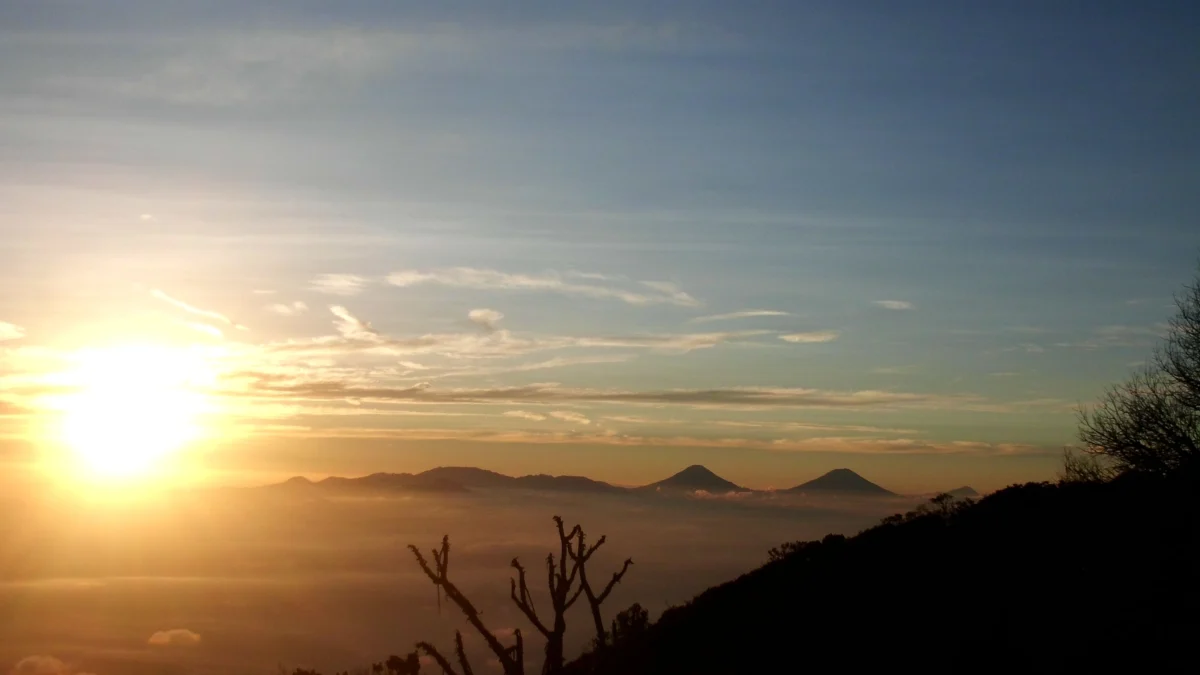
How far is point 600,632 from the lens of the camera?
12961 millimetres

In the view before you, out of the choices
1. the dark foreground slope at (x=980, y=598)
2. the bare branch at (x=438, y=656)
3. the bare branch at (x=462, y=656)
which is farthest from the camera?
the dark foreground slope at (x=980, y=598)

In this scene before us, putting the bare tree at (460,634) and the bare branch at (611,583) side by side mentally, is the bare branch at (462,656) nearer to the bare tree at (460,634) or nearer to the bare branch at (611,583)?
the bare tree at (460,634)

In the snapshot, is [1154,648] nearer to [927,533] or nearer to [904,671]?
[904,671]

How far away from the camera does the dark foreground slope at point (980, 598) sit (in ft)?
Result: 57.4

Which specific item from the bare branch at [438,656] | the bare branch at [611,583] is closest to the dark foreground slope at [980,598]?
the bare branch at [611,583]

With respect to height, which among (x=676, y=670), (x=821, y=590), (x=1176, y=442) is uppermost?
(x=1176, y=442)

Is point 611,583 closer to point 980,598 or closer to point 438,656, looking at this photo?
point 438,656

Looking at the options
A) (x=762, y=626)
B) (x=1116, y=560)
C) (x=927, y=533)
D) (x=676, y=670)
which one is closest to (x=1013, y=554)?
(x=1116, y=560)

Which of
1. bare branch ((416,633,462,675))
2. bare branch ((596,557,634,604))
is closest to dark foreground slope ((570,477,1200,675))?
bare branch ((596,557,634,604))

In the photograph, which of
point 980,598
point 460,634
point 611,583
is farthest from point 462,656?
point 980,598

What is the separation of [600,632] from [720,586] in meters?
17.2

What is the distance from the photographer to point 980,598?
2023 centimetres

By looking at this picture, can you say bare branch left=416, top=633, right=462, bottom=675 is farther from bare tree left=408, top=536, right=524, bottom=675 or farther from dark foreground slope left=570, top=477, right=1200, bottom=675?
dark foreground slope left=570, top=477, right=1200, bottom=675

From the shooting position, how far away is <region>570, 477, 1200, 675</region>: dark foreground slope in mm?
17484
